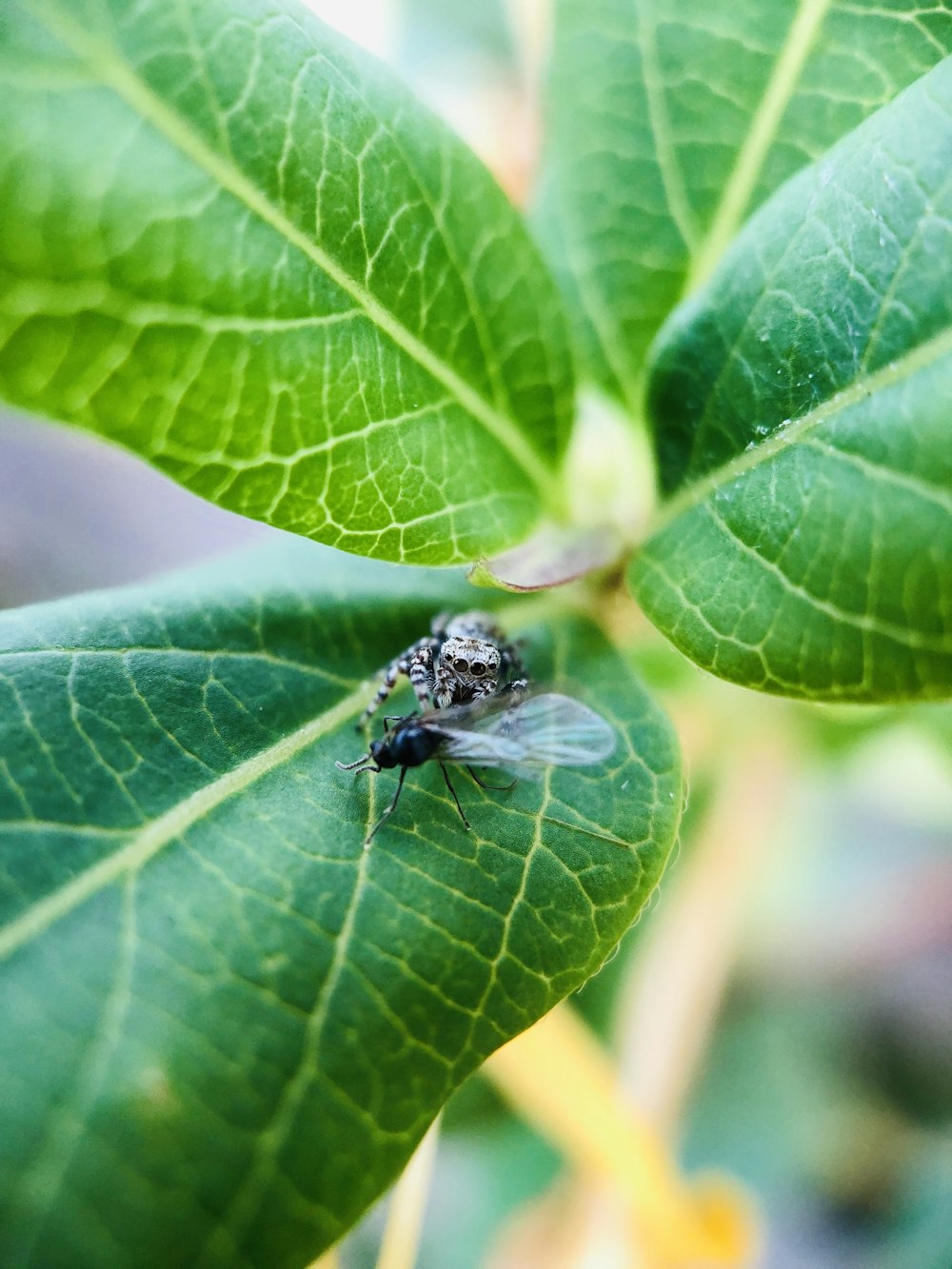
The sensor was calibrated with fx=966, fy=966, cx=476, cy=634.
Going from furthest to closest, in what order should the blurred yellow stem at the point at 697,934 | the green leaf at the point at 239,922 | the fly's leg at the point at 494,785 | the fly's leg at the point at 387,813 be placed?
the blurred yellow stem at the point at 697,934 → the fly's leg at the point at 494,785 → the fly's leg at the point at 387,813 → the green leaf at the point at 239,922

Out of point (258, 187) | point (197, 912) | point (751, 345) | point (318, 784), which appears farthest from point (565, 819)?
point (258, 187)

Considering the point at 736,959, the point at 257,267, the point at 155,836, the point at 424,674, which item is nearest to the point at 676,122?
the point at 257,267

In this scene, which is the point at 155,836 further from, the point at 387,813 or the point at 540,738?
the point at 540,738

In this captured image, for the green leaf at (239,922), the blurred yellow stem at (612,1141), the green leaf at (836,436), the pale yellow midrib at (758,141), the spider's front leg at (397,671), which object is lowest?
the blurred yellow stem at (612,1141)

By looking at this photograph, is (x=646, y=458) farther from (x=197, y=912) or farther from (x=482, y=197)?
(x=197, y=912)

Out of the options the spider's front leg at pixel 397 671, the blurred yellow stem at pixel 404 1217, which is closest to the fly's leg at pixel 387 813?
the spider's front leg at pixel 397 671

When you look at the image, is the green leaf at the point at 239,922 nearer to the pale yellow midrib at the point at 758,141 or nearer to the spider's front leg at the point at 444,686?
the spider's front leg at the point at 444,686
